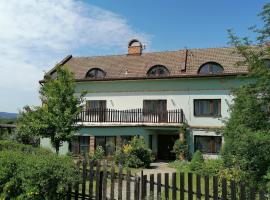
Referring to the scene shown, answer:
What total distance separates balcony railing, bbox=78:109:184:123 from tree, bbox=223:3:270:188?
611 inches

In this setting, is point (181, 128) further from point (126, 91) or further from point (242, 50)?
point (242, 50)

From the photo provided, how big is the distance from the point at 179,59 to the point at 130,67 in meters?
4.46

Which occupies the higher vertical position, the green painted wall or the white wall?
the green painted wall

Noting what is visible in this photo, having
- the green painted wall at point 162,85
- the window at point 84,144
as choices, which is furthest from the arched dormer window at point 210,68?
the window at point 84,144

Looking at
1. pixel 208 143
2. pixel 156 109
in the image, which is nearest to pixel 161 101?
pixel 156 109

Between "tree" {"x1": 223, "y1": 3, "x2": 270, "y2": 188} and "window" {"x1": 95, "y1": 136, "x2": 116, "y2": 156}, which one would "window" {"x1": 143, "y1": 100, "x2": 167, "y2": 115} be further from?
"tree" {"x1": 223, "y1": 3, "x2": 270, "y2": 188}

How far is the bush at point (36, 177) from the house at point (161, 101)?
57.2 ft

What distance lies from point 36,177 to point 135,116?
67.0 feet

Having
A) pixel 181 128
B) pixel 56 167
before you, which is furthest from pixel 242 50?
pixel 181 128

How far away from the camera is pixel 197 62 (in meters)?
30.4

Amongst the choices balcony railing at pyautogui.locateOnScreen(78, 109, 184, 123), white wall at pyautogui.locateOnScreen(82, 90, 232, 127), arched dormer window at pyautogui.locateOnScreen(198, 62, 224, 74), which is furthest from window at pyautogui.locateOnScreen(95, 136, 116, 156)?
arched dormer window at pyautogui.locateOnScreen(198, 62, 224, 74)

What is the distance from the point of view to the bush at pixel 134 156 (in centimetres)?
2231

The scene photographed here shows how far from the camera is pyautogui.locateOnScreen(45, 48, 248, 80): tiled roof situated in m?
29.6

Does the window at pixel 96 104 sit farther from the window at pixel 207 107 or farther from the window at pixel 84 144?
the window at pixel 207 107
